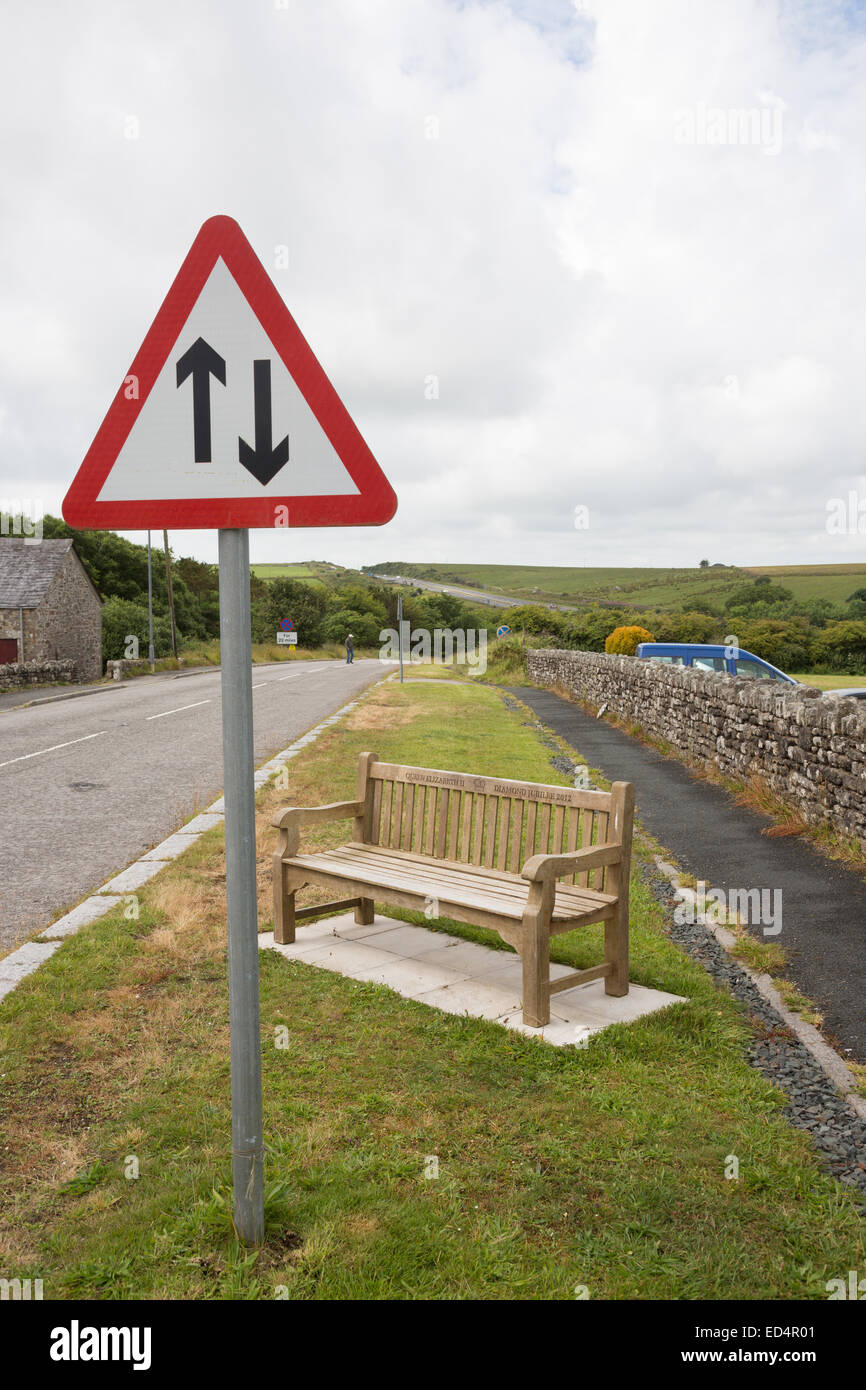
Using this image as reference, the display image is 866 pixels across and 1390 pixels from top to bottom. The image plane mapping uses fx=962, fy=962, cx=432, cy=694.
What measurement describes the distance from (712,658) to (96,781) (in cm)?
1320

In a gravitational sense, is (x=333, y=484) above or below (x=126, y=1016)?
above

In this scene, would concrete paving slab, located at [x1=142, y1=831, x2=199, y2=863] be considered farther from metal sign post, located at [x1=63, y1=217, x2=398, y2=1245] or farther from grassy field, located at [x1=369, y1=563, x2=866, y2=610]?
grassy field, located at [x1=369, y1=563, x2=866, y2=610]

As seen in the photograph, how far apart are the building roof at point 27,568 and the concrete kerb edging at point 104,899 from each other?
34348 millimetres

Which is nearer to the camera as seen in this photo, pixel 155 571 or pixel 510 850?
pixel 510 850

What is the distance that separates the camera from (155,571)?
7425 centimetres

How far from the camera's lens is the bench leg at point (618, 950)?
15.6ft

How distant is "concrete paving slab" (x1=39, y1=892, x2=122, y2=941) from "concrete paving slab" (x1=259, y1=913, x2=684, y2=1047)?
1.10 meters

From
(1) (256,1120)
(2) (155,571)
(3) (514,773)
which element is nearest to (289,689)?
(3) (514,773)

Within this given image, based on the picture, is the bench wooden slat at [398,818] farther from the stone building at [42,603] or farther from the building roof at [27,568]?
the building roof at [27,568]

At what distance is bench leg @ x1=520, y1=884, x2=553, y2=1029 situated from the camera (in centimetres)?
436

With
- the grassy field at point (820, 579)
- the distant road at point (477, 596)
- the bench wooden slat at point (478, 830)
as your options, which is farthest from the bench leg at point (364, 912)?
the distant road at point (477, 596)

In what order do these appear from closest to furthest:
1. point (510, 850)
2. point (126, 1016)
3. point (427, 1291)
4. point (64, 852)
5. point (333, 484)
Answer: point (333, 484)
point (427, 1291)
point (126, 1016)
point (510, 850)
point (64, 852)

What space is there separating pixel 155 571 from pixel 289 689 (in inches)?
1992
